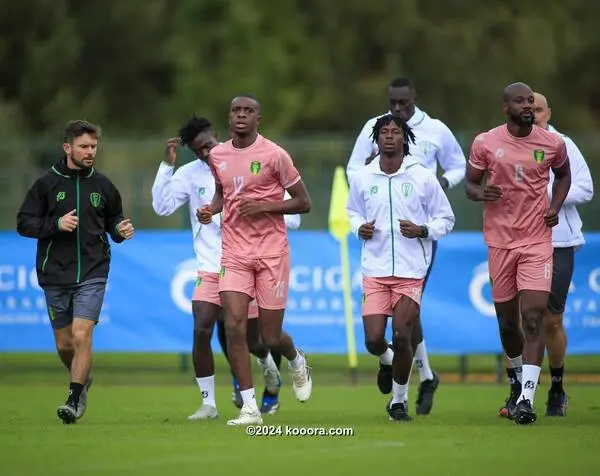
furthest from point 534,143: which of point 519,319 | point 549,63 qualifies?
point 549,63

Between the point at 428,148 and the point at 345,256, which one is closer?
the point at 428,148

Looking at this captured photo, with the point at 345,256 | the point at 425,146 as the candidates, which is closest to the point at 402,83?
the point at 425,146

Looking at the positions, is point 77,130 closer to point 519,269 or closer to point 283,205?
point 283,205

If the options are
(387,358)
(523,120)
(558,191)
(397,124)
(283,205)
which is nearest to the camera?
(283,205)

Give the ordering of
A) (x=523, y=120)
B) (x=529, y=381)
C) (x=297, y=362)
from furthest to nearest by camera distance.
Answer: (x=297, y=362), (x=523, y=120), (x=529, y=381)

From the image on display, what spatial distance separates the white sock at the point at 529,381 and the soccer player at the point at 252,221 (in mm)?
1999

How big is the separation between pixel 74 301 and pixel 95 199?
85 centimetres

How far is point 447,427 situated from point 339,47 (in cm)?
3640

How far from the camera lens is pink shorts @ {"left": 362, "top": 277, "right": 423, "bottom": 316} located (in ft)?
42.4

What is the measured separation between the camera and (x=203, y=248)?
14047 mm

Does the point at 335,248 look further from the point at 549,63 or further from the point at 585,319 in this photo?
the point at 549,63

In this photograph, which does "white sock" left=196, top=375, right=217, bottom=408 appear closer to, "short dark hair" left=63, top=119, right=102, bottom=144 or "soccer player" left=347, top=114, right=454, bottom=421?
"soccer player" left=347, top=114, right=454, bottom=421

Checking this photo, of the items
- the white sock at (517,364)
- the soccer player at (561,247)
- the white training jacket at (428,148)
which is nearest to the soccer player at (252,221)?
the white training jacket at (428,148)

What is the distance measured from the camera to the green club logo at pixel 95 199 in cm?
1295
